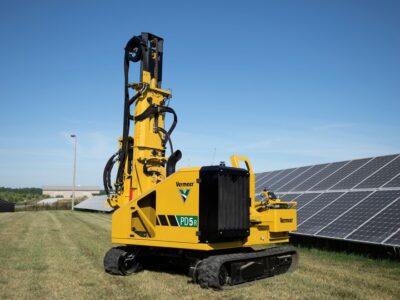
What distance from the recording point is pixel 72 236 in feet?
62.4

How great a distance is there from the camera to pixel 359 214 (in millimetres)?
12867

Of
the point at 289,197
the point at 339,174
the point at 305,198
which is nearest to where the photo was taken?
the point at 305,198

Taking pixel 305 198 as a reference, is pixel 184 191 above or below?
above

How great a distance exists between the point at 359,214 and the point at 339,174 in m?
4.81

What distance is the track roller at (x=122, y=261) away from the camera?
32.4ft

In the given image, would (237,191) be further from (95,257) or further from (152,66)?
(95,257)

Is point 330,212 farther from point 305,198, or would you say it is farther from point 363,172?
point 363,172

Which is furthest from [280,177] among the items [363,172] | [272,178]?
[363,172]

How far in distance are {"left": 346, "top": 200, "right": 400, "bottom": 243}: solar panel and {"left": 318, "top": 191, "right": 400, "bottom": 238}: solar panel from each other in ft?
0.85

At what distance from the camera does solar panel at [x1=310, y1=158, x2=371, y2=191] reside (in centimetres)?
1688

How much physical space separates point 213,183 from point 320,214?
7233 mm

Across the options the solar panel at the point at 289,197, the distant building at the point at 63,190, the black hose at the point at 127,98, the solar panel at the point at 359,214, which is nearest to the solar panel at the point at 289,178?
the solar panel at the point at 289,197

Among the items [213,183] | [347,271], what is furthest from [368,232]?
[213,183]

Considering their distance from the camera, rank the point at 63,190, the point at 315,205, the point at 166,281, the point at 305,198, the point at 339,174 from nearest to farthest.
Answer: the point at 166,281, the point at 315,205, the point at 305,198, the point at 339,174, the point at 63,190
